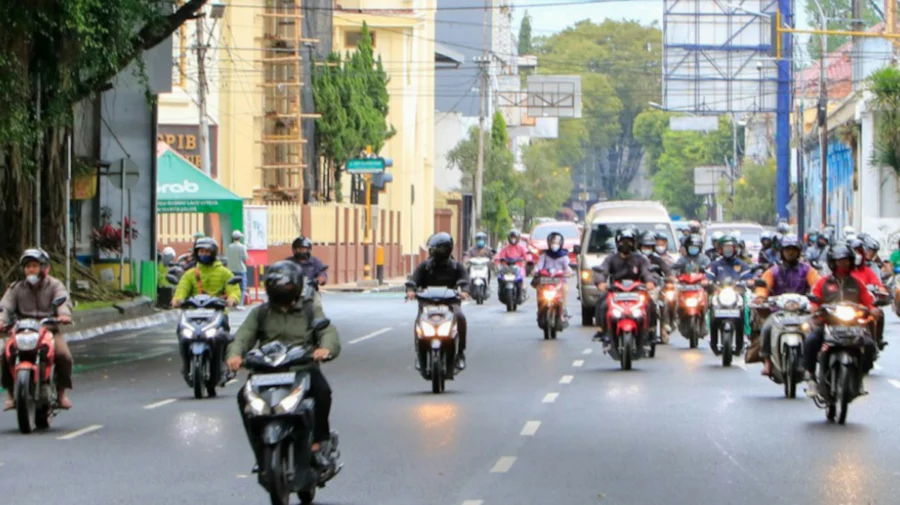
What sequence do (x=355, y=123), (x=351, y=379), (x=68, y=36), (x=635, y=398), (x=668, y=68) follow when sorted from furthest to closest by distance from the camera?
(x=668, y=68) < (x=355, y=123) < (x=68, y=36) < (x=351, y=379) < (x=635, y=398)

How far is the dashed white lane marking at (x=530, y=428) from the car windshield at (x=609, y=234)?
17.5 m

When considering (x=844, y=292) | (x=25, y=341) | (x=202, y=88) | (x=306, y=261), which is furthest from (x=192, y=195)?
(x=844, y=292)

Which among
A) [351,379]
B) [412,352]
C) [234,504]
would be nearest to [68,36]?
[412,352]

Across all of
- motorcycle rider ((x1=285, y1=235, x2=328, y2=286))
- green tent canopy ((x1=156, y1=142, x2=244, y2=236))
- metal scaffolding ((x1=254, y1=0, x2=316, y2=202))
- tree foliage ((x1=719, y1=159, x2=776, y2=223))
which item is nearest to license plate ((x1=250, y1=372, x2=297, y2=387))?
motorcycle rider ((x1=285, y1=235, x2=328, y2=286))

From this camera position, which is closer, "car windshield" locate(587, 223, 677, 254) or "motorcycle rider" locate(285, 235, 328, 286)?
"motorcycle rider" locate(285, 235, 328, 286)

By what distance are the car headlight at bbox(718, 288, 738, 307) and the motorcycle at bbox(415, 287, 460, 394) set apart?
4942 mm

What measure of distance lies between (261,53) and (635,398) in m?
43.5

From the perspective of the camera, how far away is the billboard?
258ft

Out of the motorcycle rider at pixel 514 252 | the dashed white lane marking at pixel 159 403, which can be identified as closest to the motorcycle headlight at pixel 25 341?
the dashed white lane marking at pixel 159 403

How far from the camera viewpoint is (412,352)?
1008 inches

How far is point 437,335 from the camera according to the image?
18500 millimetres

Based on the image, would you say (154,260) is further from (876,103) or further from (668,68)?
(668,68)

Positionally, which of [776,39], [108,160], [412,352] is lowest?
[412,352]

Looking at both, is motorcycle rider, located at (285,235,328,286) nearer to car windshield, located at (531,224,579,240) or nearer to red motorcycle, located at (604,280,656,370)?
red motorcycle, located at (604,280,656,370)
